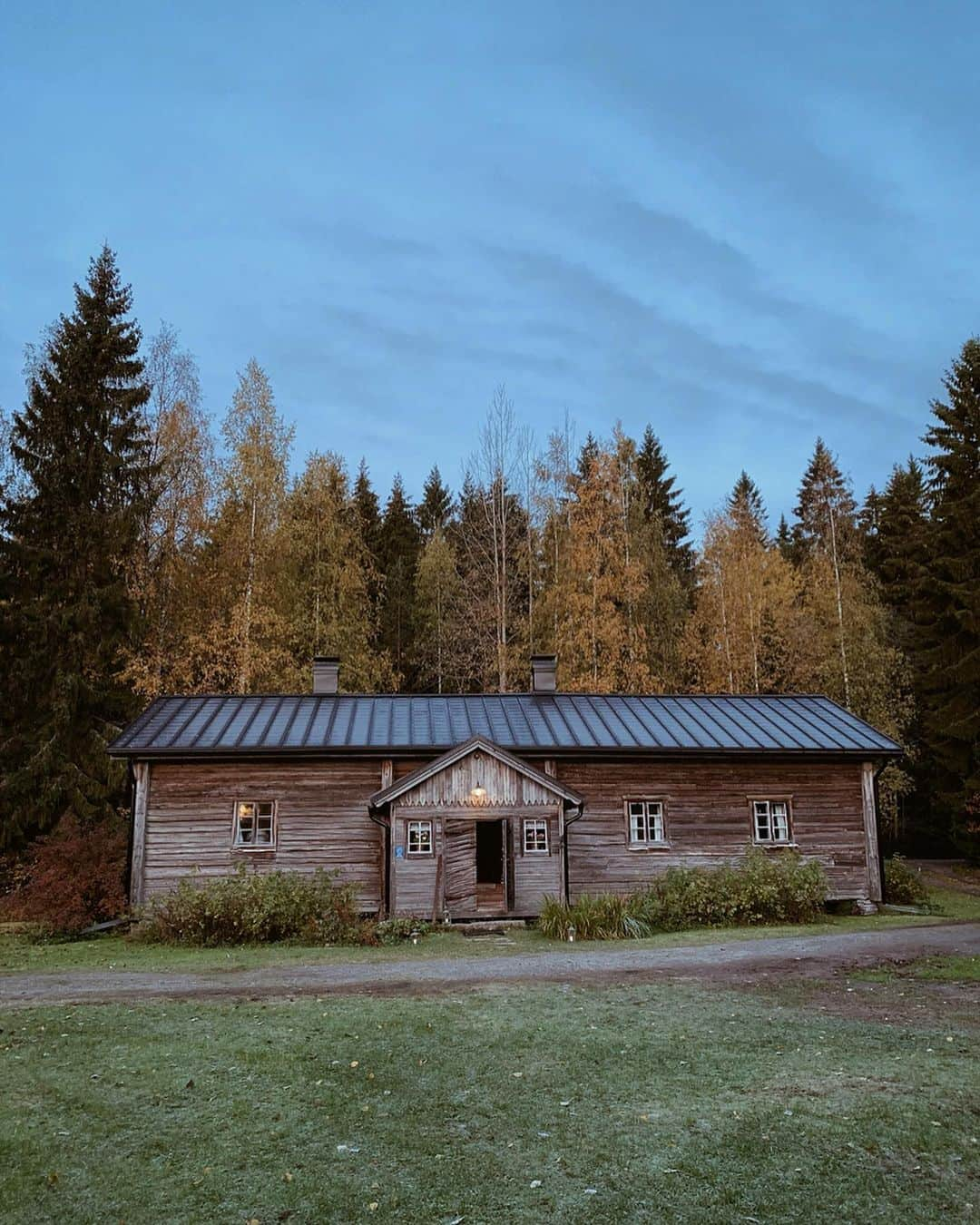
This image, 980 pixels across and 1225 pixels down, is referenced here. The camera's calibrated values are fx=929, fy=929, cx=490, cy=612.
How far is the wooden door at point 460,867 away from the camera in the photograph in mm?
18781

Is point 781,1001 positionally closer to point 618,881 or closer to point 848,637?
point 618,881

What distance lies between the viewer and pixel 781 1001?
33.5 ft

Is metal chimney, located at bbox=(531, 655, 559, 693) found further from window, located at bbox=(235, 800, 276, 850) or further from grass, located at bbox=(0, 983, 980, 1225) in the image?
grass, located at bbox=(0, 983, 980, 1225)

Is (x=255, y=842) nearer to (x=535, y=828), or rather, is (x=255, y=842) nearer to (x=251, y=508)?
(x=535, y=828)

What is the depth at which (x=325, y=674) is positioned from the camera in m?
23.3

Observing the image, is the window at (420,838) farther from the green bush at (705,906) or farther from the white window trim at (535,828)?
the green bush at (705,906)

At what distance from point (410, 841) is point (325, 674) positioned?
582 centimetres

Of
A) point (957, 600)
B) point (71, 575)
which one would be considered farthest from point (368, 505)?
point (957, 600)

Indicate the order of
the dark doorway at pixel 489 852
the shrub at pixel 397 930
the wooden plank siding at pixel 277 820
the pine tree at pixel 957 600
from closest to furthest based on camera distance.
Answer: the shrub at pixel 397 930 → the wooden plank siding at pixel 277 820 → the dark doorway at pixel 489 852 → the pine tree at pixel 957 600

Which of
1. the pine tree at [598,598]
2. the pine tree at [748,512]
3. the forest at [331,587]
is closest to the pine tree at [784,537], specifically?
the pine tree at [748,512]

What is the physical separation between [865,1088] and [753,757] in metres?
14.5

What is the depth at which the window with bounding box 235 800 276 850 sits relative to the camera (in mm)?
19734

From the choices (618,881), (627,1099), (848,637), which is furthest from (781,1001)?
(848,637)

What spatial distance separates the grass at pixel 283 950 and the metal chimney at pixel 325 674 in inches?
294
